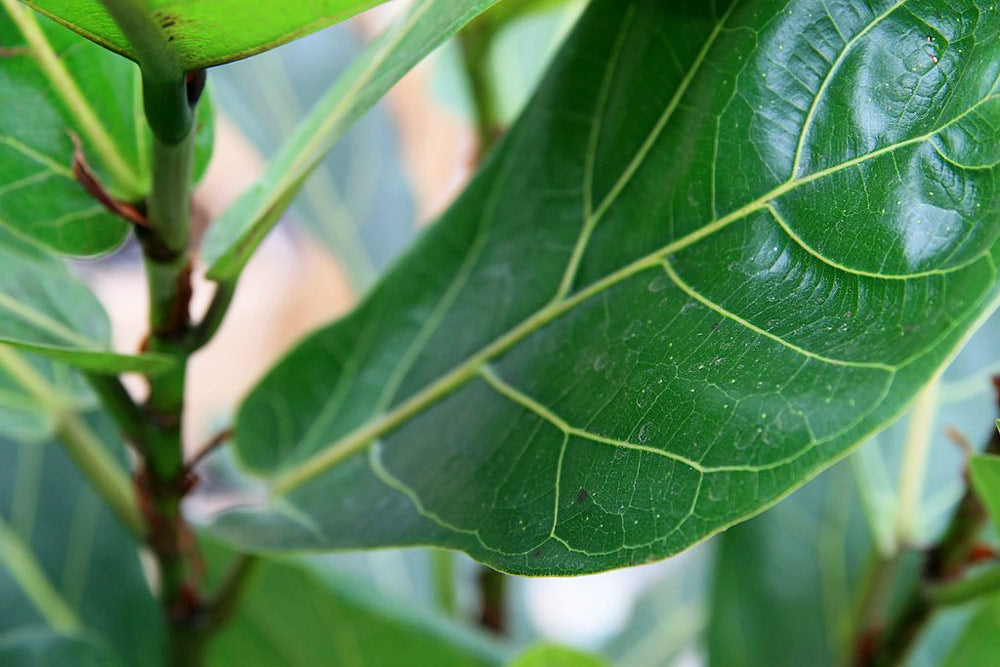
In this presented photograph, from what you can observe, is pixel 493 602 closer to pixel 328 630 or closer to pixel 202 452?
pixel 328 630

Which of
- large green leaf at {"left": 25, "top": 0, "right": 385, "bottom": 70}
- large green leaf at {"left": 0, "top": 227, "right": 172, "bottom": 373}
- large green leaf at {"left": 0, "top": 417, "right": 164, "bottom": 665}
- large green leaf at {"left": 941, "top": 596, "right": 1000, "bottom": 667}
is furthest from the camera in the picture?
large green leaf at {"left": 0, "top": 417, "right": 164, "bottom": 665}

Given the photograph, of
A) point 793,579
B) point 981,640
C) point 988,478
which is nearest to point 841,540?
point 793,579

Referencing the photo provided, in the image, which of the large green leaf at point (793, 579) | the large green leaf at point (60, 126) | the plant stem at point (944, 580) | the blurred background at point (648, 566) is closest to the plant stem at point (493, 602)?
the blurred background at point (648, 566)

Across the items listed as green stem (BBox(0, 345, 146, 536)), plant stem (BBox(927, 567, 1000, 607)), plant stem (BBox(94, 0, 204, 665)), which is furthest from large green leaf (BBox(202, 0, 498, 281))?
plant stem (BBox(927, 567, 1000, 607))

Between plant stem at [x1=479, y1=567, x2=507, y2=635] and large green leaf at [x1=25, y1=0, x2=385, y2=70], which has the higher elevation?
large green leaf at [x1=25, y1=0, x2=385, y2=70]

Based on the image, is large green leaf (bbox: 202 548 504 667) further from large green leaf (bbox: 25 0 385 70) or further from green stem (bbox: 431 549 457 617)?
large green leaf (bbox: 25 0 385 70)

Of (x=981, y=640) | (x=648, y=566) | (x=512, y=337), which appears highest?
(x=512, y=337)
